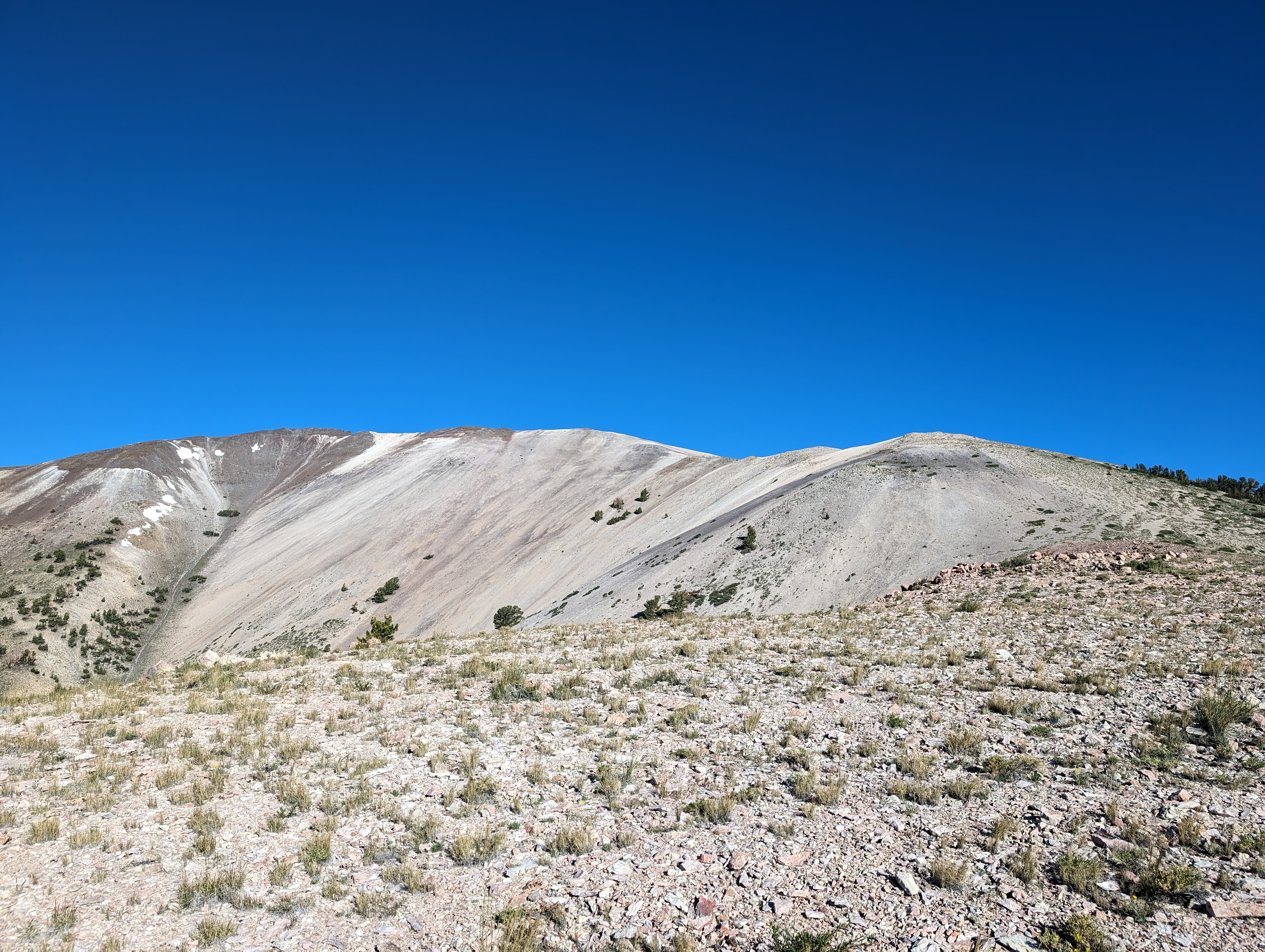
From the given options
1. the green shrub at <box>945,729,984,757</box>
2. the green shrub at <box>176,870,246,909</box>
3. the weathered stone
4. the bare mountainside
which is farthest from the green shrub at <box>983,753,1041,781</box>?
the bare mountainside

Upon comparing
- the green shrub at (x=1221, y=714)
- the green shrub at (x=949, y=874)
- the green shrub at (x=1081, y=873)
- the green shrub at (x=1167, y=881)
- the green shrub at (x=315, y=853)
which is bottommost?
the green shrub at (x=315, y=853)

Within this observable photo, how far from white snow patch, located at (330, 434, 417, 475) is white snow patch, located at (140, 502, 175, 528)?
75.7 feet

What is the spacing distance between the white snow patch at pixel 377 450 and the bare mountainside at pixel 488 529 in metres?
1.06

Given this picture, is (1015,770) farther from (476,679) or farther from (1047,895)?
(476,679)

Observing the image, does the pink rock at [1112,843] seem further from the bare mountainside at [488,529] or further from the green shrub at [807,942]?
the bare mountainside at [488,529]

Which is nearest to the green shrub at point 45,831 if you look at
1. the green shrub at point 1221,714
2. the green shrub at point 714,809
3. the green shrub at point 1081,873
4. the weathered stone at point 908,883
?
the green shrub at point 714,809

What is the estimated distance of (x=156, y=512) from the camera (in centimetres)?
9312

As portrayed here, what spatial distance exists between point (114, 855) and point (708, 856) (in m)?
7.50

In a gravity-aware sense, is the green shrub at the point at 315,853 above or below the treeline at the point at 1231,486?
below

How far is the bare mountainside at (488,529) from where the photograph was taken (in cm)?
3803

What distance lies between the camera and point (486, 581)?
6169cm

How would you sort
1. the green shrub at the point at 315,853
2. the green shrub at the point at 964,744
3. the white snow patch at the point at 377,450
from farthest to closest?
the white snow patch at the point at 377,450
the green shrub at the point at 964,744
the green shrub at the point at 315,853

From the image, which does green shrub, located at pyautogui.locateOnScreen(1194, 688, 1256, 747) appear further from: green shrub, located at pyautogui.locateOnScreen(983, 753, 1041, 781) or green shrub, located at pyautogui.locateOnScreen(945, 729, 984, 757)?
green shrub, located at pyautogui.locateOnScreen(945, 729, 984, 757)

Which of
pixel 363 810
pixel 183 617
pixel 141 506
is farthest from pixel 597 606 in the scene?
pixel 141 506
